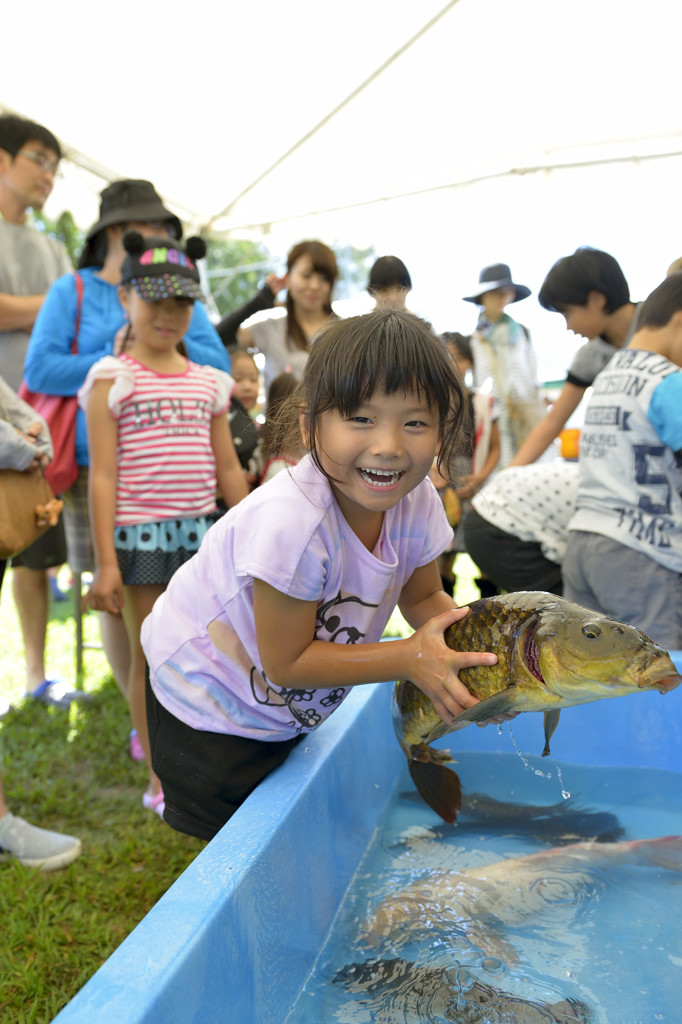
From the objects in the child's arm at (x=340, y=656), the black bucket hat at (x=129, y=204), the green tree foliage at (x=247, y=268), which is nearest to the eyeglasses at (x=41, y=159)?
the black bucket hat at (x=129, y=204)

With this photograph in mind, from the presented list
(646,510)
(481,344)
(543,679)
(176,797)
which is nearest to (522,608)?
(543,679)

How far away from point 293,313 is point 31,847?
2.56 meters

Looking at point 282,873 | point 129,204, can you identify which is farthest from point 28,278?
point 282,873

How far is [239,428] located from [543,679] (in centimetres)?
244

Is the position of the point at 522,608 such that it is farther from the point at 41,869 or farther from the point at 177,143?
the point at 177,143

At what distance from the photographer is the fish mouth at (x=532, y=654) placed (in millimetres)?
1262

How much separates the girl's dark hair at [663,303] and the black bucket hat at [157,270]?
146 centimetres

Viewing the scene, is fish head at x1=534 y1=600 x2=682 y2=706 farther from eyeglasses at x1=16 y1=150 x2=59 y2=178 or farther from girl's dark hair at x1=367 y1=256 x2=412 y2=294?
eyeglasses at x1=16 y1=150 x2=59 y2=178

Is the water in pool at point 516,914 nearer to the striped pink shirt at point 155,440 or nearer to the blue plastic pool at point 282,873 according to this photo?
the blue plastic pool at point 282,873

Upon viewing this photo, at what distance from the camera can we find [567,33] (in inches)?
232

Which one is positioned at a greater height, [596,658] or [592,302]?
[592,302]

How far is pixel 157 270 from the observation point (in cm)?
250

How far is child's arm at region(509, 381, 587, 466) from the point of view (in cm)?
343

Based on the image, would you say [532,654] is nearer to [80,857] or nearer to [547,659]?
[547,659]
